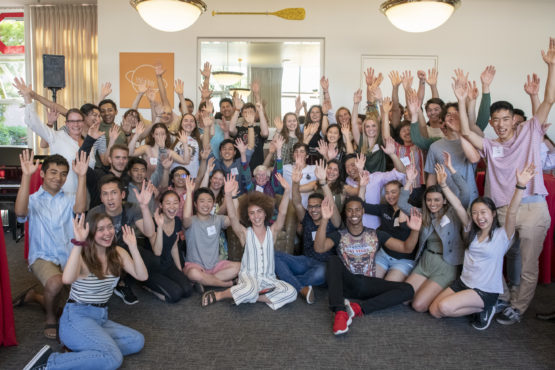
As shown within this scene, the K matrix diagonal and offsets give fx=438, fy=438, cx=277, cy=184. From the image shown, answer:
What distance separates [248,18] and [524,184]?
16.6ft

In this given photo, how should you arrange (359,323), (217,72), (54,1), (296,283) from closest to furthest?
(359,323) → (296,283) → (217,72) → (54,1)

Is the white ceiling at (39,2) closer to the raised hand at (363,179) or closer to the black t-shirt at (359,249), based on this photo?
the raised hand at (363,179)

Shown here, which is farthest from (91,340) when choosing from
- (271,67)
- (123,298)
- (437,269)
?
(271,67)

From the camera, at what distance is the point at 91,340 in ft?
7.96

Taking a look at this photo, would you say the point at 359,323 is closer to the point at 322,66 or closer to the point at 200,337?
the point at 200,337

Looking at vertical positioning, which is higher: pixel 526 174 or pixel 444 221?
pixel 526 174

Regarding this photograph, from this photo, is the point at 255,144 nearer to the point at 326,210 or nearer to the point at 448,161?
the point at 326,210

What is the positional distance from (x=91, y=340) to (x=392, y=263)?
8.06ft

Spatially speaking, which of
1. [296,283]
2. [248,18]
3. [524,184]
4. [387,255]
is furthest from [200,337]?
[248,18]

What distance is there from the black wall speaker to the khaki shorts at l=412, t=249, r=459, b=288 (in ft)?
15.9

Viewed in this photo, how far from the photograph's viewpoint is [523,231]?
10.8 ft

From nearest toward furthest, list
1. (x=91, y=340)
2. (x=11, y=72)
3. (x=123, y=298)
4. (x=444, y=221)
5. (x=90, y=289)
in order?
1. (x=91, y=340)
2. (x=90, y=289)
3. (x=444, y=221)
4. (x=123, y=298)
5. (x=11, y=72)

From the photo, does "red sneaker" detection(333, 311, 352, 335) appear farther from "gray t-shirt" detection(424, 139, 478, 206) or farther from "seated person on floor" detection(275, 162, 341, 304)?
"gray t-shirt" detection(424, 139, 478, 206)

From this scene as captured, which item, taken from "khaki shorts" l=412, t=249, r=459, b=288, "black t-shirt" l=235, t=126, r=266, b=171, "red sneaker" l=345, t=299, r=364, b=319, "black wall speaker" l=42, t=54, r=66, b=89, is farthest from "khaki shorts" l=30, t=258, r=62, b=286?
"black wall speaker" l=42, t=54, r=66, b=89
